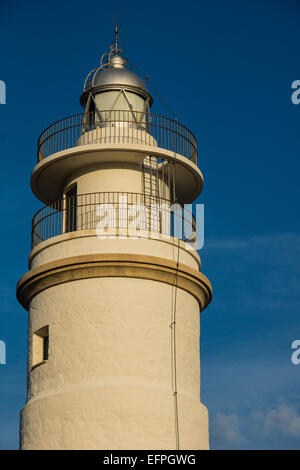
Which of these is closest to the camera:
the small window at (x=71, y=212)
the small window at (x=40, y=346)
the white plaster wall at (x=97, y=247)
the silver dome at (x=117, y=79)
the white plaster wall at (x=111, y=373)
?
the white plaster wall at (x=111, y=373)

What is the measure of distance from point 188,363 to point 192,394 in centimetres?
84

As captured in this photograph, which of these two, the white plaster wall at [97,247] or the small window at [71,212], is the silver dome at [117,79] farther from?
the white plaster wall at [97,247]

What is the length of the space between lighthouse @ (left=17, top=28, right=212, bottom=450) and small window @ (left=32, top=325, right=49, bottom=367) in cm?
3

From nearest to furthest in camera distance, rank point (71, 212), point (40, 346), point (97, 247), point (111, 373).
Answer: point (111, 373)
point (97, 247)
point (40, 346)
point (71, 212)

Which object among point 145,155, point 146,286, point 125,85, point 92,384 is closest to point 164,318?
point 146,286

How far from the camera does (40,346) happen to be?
25578mm

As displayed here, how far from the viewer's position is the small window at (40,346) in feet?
83.4

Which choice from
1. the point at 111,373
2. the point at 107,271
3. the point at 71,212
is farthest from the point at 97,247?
the point at 111,373

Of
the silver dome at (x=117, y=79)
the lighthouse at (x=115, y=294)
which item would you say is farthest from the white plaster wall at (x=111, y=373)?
the silver dome at (x=117, y=79)

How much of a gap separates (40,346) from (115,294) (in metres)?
2.73

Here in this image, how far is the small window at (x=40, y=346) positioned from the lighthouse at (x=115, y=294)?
0.03 meters

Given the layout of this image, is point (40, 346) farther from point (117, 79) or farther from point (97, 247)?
point (117, 79)
